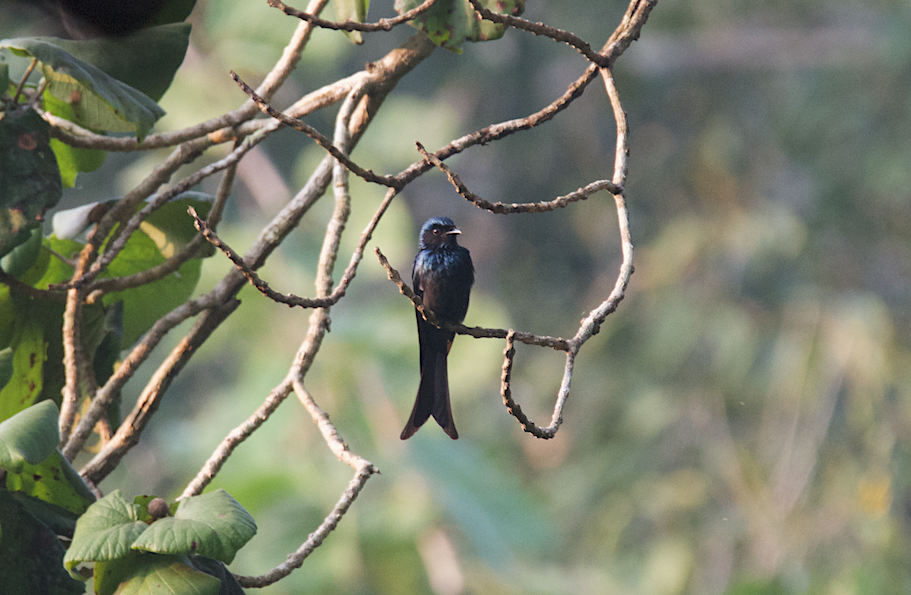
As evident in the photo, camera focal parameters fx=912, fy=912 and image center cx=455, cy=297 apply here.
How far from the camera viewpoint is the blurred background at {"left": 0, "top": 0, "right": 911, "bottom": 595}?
5922mm

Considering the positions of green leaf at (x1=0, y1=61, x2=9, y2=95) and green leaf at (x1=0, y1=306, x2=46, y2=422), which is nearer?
green leaf at (x1=0, y1=61, x2=9, y2=95)

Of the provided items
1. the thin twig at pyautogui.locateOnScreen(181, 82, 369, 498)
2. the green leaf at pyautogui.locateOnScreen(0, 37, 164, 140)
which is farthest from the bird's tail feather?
the green leaf at pyautogui.locateOnScreen(0, 37, 164, 140)

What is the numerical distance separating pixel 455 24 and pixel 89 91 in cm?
66

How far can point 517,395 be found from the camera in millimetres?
10031

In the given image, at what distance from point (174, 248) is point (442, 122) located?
6767 millimetres

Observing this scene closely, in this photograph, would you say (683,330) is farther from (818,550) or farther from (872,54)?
(872,54)

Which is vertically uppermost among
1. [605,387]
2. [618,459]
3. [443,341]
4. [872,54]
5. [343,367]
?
[872,54]

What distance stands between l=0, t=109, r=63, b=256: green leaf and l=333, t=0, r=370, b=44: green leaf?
615mm

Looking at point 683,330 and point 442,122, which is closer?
point 442,122

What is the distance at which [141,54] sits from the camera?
5.83 ft

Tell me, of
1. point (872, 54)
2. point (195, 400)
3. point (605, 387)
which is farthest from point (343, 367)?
point (872, 54)

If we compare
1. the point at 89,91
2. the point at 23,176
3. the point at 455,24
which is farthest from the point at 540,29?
the point at 23,176

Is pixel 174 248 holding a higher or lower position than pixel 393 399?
lower

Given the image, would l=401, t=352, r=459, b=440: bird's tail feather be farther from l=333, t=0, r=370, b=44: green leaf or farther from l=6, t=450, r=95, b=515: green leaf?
l=333, t=0, r=370, b=44: green leaf
